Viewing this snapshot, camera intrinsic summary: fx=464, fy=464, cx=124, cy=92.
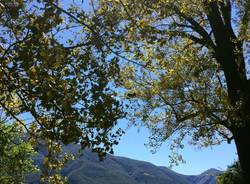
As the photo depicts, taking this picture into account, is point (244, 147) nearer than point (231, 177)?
Yes

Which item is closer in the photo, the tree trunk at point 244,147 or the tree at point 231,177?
the tree trunk at point 244,147

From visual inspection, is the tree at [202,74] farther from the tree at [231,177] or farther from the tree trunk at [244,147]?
the tree at [231,177]

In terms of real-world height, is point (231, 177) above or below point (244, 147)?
above

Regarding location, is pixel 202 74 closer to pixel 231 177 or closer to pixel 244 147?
pixel 244 147

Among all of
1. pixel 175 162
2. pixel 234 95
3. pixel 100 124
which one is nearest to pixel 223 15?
pixel 234 95

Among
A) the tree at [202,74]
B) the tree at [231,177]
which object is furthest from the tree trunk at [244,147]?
the tree at [231,177]

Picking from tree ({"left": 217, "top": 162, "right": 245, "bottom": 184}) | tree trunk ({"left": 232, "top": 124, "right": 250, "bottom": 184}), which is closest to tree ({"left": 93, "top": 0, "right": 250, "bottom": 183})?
tree trunk ({"left": 232, "top": 124, "right": 250, "bottom": 184})

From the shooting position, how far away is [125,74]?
90.1 feet

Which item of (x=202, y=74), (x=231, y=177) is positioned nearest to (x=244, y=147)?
(x=202, y=74)

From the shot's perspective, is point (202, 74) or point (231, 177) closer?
point (202, 74)

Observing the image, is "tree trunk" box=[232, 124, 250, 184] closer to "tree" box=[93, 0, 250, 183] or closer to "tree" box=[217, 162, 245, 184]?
"tree" box=[93, 0, 250, 183]

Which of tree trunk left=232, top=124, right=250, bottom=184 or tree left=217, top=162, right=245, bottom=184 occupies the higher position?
tree left=217, top=162, right=245, bottom=184

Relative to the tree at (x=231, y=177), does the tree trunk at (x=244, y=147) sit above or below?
below

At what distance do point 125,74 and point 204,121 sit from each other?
537cm
